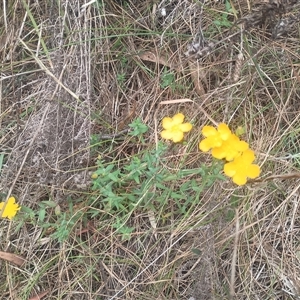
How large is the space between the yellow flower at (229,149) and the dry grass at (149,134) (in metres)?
Answer: 0.37

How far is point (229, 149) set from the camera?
144 centimetres

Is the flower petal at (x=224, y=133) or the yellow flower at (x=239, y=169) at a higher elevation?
the flower petal at (x=224, y=133)

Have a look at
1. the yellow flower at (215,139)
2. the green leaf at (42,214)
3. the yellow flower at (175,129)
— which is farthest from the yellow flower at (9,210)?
the yellow flower at (215,139)

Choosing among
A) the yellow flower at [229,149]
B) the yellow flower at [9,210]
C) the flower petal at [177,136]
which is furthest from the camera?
the yellow flower at [9,210]

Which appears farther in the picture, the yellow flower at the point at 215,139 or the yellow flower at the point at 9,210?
the yellow flower at the point at 9,210

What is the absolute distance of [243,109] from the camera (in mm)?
2051

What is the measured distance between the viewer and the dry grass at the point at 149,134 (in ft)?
6.22

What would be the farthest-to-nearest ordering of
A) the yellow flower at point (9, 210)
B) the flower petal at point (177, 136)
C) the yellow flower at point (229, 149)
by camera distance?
1. the yellow flower at point (9, 210)
2. the flower petal at point (177, 136)
3. the yellow flower at point (229, 149)

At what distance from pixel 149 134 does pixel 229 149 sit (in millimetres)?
703

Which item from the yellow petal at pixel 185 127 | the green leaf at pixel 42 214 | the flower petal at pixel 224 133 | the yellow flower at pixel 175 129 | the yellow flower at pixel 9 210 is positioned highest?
the flower petal at pixel 224 133

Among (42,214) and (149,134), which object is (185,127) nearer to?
(149,134)

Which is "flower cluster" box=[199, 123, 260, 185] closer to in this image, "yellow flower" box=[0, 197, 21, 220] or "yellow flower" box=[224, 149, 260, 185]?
"yellow flower" box=[224, 149, 260, 185]

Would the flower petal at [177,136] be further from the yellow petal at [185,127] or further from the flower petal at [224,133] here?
the flower petal at [224,133]

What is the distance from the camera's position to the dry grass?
74.7 inches
